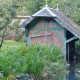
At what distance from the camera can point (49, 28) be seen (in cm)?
2170

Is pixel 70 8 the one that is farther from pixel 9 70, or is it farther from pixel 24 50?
pixel 9 70

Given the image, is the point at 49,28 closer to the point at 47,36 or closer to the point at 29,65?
the point at 47,36

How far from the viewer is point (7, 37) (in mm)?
33469

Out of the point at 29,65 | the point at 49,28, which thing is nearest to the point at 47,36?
the point at 49,28

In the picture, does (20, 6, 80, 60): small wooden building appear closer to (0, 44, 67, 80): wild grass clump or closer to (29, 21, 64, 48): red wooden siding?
(29, 21, 64, 48): red wooden siding

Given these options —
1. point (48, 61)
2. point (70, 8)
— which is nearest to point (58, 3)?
point (70, 8)

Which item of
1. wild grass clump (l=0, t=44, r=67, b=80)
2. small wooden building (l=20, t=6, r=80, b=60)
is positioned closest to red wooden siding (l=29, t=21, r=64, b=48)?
small wooden building (l=20, t=6, r=80, b=60)

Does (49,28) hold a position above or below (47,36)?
above

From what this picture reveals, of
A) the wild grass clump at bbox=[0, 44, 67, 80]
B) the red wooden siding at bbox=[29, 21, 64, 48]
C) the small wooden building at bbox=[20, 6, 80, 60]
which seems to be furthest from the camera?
the red wooden siding at bbox=[29, 21, 64, 48]

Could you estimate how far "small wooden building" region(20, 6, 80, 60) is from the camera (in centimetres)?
2077

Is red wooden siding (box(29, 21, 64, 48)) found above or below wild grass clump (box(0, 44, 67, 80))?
above

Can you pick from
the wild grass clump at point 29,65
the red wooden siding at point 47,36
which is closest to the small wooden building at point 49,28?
the red wooden siding at point 47,36

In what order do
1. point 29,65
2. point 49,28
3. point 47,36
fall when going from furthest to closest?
point 47,36 → point 49,28 → point 29,65

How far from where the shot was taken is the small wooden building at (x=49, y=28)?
20769mm
